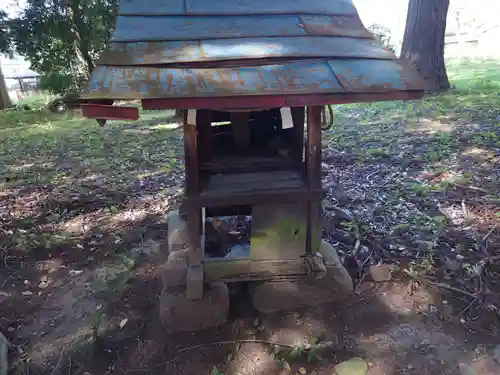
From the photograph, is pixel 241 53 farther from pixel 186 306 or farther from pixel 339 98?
pixel 186 306

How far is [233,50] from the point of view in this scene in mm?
2168

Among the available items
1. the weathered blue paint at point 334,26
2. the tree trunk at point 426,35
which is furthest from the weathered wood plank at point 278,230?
the tree trunk at point 426,35

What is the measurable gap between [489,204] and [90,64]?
1242 centimetres

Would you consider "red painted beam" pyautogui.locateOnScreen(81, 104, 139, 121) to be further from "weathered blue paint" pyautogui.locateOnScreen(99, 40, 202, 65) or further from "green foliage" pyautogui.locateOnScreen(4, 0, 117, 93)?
"green foliage" pyautogui.locateOnScreen(4, 0, 117, 93)

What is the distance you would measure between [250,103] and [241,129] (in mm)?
1007

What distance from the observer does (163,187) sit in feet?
18.2

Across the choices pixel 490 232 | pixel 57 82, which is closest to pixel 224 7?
pixel 490 232

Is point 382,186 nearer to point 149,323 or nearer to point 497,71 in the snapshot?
point 149,323

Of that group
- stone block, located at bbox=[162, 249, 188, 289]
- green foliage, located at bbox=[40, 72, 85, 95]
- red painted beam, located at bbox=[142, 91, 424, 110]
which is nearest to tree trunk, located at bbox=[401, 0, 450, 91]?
red painted beam, located at bbox=[142, 91, 424, 110]

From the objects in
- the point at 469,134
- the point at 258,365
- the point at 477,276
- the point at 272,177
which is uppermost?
the point at 272,177

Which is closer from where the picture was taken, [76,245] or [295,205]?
[295,205]

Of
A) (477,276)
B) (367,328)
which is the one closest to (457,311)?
(477,276)

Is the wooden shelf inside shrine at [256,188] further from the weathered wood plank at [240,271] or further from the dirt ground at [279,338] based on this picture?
the dirt ground at [279,338]

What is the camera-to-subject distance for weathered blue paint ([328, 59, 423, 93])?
199 cm
